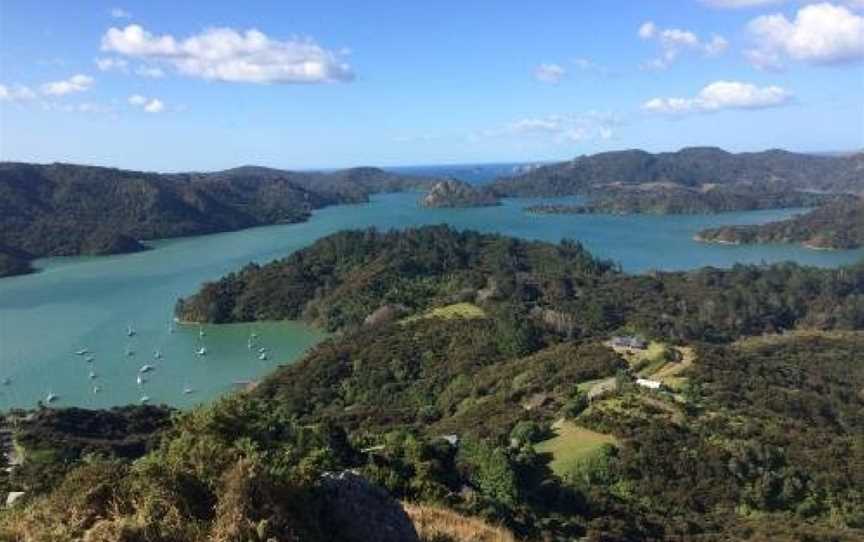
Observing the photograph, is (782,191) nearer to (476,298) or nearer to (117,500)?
(476,298)

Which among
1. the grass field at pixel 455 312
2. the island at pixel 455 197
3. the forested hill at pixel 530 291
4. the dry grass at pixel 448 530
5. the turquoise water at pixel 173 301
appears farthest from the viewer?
the island at pixel 455 197

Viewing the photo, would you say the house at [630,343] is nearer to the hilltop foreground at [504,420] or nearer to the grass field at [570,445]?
the hilltop foreground at [504,420]

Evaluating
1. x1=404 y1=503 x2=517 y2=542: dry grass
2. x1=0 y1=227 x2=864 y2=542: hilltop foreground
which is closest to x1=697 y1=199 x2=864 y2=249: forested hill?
x1=0 y1=227 x2=864 y2=542: hilltop foreground

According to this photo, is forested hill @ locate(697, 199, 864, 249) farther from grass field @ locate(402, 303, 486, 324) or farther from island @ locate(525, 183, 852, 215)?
grass field @ locate(402, 303, 486, 324)

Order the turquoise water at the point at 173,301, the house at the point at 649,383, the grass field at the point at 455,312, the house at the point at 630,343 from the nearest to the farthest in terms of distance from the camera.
Answer: the house at the point at 649,383
the house at the point at 630,343
the turquoise water at the point at 173,301
the grass field at the point at 455,312

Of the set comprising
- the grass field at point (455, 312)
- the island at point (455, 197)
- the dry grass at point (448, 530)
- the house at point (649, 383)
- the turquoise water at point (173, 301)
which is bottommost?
the turquoise water at point (173, 301)

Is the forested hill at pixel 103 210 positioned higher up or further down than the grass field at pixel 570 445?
higher up

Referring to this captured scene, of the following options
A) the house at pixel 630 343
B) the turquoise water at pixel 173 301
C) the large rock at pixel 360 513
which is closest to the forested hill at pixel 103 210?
the turquoise water at pixel 173 301
